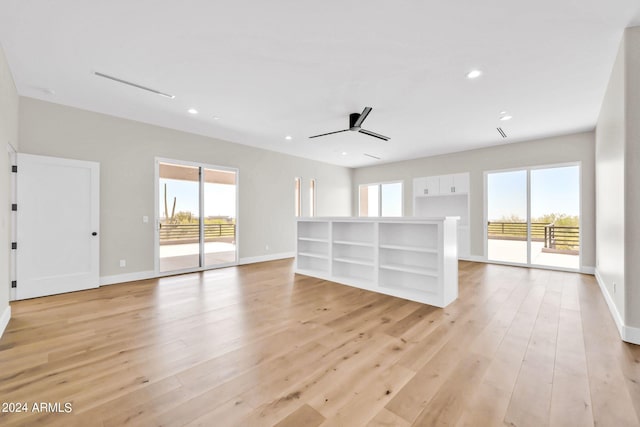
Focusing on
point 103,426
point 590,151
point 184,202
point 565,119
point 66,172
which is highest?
point 565,119

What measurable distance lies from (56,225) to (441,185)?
8361 mm

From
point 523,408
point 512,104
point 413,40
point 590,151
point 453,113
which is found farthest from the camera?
point 590,151

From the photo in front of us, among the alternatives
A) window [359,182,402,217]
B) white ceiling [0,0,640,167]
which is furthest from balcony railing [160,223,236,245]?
window [359,182,402,217]

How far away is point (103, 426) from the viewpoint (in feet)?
5.18

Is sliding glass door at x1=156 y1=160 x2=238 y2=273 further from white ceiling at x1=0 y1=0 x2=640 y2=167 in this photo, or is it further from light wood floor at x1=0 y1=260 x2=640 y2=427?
light wood floor at x1=0 y1=260 x2=640 y2=427

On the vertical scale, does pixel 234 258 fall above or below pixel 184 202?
below

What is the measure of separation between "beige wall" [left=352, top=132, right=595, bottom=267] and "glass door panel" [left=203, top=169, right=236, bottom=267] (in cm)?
501

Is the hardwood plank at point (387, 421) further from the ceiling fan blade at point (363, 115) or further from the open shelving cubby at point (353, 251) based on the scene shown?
the ceiling fan blade at point (363, 115)

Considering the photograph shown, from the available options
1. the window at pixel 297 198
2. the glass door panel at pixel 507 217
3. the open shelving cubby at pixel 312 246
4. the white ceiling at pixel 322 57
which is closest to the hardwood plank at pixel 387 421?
the white ceiling at pixel 322 57

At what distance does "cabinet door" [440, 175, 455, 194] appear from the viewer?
25.0ft

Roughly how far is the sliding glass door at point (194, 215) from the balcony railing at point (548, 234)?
6510mm

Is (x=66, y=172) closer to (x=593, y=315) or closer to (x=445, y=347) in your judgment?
(x=445, y=347)

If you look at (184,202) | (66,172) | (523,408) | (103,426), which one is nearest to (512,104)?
(523,408)

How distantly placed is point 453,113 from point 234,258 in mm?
5560
